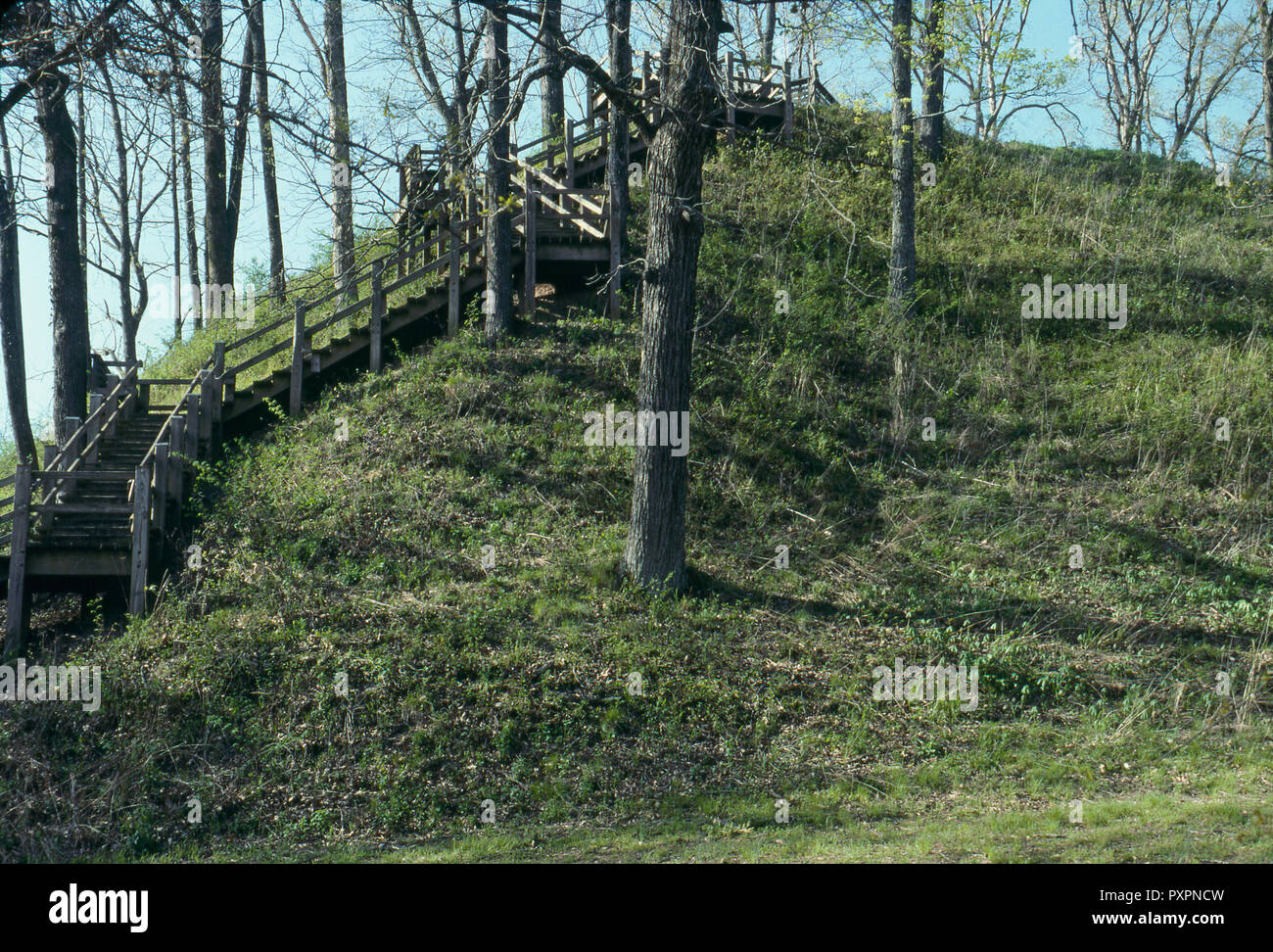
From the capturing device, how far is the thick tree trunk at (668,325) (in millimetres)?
11086

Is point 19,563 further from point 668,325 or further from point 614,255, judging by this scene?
point 614,255

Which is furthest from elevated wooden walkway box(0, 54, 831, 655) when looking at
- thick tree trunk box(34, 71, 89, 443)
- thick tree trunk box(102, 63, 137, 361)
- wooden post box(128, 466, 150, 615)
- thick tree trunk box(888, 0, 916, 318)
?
thick tree trunk box(102, 63, 137, 361)

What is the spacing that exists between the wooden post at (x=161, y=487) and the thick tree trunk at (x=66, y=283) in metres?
3.32

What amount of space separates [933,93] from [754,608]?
13.6 meters

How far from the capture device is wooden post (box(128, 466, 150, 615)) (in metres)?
11.6

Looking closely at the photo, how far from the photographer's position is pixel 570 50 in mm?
9898

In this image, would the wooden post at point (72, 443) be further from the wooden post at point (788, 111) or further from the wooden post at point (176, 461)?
the wooden post at point (788, 111)

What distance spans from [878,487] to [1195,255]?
10516mm

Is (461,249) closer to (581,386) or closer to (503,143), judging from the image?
(503,143)

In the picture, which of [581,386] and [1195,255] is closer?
[581,386]

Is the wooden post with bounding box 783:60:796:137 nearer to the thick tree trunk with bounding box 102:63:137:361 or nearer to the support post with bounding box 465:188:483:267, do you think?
the support post with bounding box 465:188:483:267

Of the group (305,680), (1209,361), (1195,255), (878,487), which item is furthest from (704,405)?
(1195,255)

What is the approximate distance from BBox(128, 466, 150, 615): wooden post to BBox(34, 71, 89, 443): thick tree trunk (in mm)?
3973

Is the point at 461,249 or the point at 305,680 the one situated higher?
the point at 461,249
